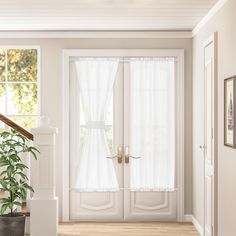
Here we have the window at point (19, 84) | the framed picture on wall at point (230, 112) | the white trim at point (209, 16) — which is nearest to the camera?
the framed picture on wall at point (230, 112)

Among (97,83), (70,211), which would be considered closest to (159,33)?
(97,83)

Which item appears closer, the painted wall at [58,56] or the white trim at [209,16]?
the white trim at [209,16]

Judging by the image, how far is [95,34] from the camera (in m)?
6.91

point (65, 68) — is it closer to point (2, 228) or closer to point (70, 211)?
point (70, 211)

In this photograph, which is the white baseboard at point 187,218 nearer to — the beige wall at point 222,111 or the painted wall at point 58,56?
the beige wall at point 222,111

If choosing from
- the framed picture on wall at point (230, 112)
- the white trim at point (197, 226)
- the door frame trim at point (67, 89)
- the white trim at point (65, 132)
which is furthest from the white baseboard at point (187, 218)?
the framed picture on wall at point (230, 112)

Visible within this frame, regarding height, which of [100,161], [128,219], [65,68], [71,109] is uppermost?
[65,68]

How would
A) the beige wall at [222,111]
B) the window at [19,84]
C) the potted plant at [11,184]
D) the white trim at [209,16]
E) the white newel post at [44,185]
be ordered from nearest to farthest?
the beige wall at [222,111]
the white trim at [209,16]
the potted plant at [11,184]
the white newel post at [44,185]
the window at [19,84]

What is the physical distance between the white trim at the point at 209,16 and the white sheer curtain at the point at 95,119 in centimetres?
113

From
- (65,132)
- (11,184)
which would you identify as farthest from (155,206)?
(11,184)

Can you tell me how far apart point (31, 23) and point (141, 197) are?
263 cm

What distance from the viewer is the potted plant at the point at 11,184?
5602mm

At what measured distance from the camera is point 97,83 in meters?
6.95

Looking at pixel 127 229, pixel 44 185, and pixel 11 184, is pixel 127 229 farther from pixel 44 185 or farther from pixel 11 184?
pixel 11 184
